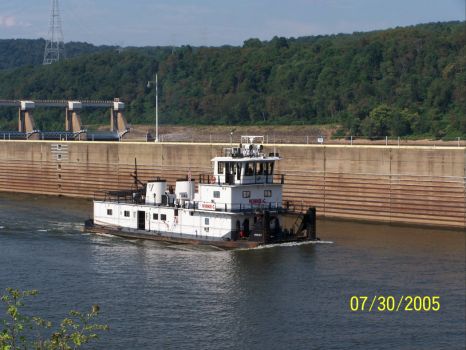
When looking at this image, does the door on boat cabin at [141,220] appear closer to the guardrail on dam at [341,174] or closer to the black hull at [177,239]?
the black hull at [177,239]

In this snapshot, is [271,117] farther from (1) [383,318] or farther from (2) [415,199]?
(1) [383,318]

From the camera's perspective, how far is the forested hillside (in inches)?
4599

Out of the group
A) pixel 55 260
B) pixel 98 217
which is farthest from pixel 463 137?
pixel 55 260

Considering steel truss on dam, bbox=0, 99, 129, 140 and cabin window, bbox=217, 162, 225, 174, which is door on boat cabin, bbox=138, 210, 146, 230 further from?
steel truss on dam, bbox=0, 99, 129, 140

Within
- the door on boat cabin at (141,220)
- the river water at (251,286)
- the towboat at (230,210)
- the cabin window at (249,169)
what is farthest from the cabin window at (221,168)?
the door on boat cabin at (141,220)

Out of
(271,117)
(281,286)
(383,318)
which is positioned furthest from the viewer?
(271,117)

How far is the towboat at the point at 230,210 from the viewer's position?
55781mm

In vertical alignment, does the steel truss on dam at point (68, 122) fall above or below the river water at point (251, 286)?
above

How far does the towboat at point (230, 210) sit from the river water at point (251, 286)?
4.69ft

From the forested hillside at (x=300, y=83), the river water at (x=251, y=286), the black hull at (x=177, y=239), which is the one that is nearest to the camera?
the river water at (x=251, y=286)

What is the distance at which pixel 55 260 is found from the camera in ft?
170

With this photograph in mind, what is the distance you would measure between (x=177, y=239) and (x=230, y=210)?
386 cm

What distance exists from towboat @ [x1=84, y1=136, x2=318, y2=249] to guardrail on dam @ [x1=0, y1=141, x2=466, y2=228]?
8.32 m

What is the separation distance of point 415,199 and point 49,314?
31.3 metres
